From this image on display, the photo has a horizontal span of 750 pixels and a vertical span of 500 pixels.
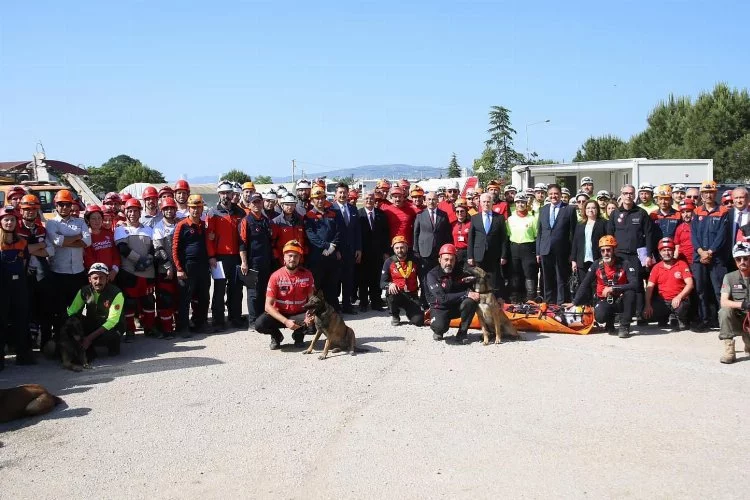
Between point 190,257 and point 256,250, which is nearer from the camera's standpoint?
point 190,257

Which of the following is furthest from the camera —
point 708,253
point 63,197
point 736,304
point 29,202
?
point 708,253

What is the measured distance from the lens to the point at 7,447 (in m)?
5.20

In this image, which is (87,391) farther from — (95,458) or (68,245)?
(68,245)

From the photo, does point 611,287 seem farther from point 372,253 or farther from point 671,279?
point 372,253

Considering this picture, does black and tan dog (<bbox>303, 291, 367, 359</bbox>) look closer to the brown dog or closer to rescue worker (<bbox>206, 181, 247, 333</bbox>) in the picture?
rescue worker (<bbox>206, 181, 247, 333</bbox>)

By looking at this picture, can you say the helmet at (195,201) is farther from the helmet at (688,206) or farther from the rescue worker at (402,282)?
the helmet at (688,206)

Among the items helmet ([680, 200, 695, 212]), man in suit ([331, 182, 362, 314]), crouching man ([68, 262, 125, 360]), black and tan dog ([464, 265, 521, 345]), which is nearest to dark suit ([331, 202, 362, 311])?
man in suit ([331, 182, 362, 314])

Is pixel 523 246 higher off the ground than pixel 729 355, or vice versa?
pixel 523 246

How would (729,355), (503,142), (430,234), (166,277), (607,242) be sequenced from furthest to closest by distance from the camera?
(503,142)
(430,234)
(166,277)
(607,242)
(729,355)

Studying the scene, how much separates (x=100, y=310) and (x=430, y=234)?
182 inches

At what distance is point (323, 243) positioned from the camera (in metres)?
9.64

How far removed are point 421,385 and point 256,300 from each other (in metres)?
3.53

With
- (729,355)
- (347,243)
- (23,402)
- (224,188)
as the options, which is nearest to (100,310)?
(23,402)

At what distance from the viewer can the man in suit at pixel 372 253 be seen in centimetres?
1084
